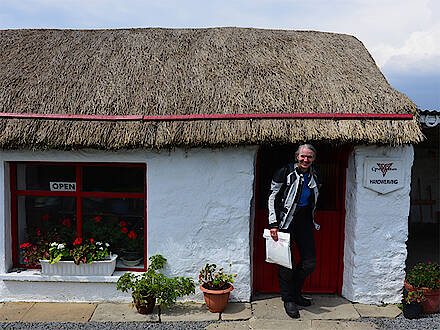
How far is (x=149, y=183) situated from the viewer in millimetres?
5047

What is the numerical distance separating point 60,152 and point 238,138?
229 centimetres

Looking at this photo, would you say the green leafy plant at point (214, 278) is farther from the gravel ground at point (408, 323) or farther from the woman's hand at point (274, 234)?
the gravel ground at point (408, 323)

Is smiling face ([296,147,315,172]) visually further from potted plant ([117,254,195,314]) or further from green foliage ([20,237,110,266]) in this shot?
green foliage ([20,237,110,266])

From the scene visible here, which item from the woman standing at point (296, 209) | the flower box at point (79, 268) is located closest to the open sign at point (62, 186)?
the flower box at point (79, 268)

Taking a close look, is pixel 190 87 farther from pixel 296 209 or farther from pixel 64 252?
pixel 64 252

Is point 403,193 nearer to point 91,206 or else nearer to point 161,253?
point 161,253

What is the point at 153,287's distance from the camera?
4801 mm

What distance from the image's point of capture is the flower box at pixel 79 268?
202 inches

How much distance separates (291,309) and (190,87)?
124 inches

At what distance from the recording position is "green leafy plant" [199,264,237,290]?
16.1 ft

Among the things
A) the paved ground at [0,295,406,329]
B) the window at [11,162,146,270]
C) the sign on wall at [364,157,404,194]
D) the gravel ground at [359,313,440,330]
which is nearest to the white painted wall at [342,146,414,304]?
the sign on wall at [364,157,404,194]

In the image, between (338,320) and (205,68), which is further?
(205,68)

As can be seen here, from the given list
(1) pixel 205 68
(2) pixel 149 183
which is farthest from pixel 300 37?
(2) pixel 149 183

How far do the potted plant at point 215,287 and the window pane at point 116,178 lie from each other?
1.38 m
